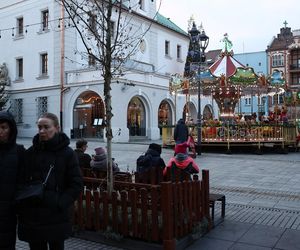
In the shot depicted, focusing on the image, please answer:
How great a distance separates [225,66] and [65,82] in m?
12.4

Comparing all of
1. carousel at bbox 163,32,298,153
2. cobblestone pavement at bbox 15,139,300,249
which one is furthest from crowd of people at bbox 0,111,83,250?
carousel at bbox 163,32,298,153

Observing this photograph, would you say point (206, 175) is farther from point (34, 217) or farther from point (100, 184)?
point (34, 217)

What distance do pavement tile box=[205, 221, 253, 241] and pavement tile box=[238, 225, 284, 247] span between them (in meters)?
0.08

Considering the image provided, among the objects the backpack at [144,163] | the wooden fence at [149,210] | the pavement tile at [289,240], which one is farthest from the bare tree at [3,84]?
the pavement tile at [289,240]

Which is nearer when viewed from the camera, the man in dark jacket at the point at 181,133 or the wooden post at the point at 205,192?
the wooden post at the point at 205,192

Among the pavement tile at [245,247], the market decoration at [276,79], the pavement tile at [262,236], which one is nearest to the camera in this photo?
the pavement tile at [245,247]

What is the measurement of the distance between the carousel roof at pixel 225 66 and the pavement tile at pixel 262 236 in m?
14.3

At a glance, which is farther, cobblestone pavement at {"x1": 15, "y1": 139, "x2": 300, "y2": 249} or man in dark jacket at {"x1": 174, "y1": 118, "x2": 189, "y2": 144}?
man in dark jacket at {"x1": 174, "y1": 118, "x2": 189, "y2": 144}

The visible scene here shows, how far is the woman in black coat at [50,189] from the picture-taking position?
3330 millimetres

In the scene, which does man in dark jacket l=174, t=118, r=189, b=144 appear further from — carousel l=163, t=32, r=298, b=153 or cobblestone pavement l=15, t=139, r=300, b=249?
carousel l=163, t=32, r=298, b=153

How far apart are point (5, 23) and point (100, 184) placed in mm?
29177

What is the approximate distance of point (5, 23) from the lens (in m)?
31.4

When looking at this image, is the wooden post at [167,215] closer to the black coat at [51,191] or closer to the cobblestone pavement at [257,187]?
the cobblestone pavement at [257,187]

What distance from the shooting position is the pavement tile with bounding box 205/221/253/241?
5434 mm
